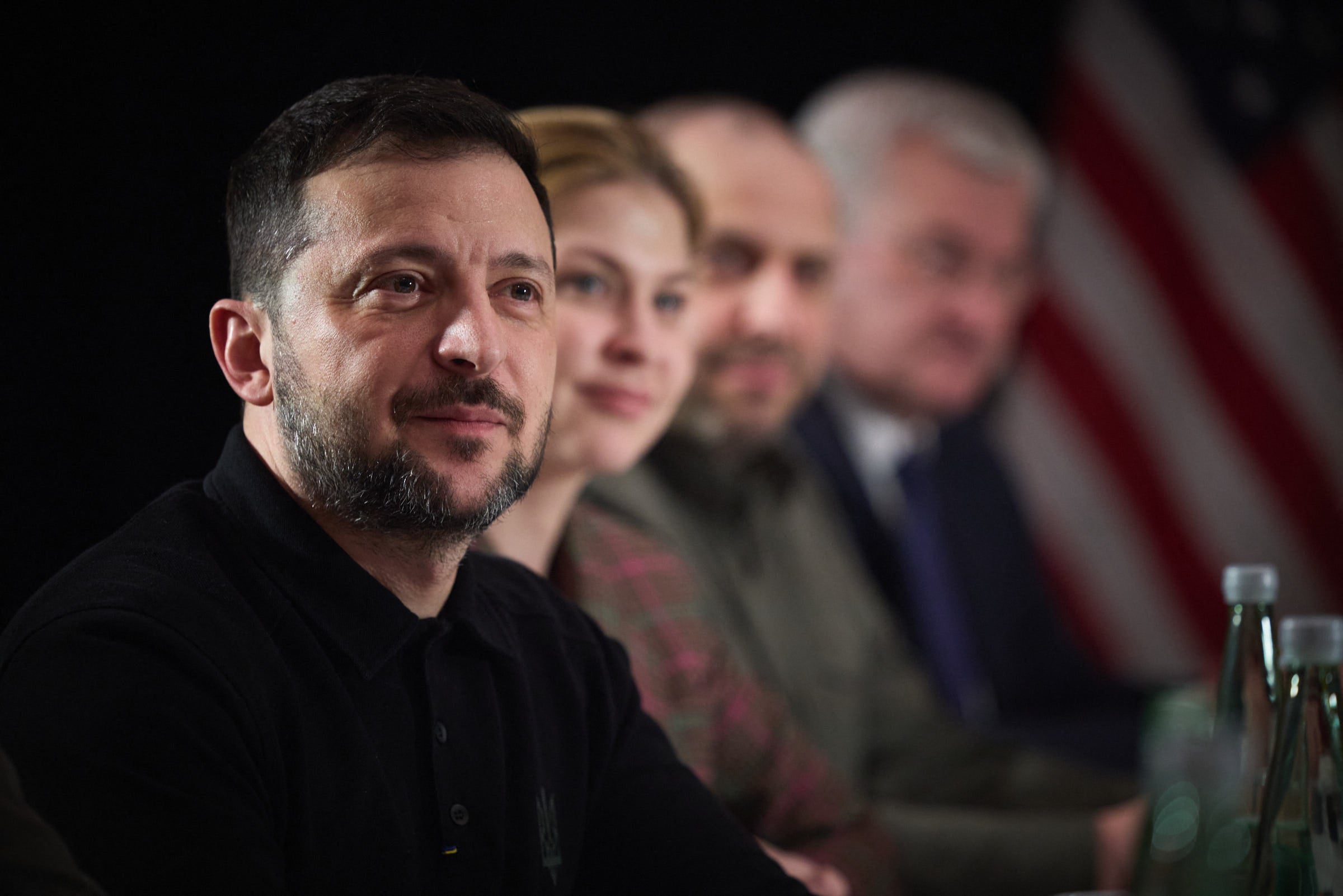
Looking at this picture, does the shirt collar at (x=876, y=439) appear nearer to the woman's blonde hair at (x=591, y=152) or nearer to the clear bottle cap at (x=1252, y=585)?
the woman's blonde hair at (x=591, y=152)

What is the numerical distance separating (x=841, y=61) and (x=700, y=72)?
1.56 ft

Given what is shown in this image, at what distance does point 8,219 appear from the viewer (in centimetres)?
110

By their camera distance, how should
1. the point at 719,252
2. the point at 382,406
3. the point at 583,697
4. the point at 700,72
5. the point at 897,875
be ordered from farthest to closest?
the point at 700,72, the point at 719,252, the point at 897,875, the point at 583,697, the point at 382,406

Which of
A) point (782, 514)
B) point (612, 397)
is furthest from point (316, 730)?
point (782, 514)

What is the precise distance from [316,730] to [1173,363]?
283 cm

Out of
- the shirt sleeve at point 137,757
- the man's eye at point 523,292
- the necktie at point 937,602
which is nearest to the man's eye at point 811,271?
the necktie at point 937,602

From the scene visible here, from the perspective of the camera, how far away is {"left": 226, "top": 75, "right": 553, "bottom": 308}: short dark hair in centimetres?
82

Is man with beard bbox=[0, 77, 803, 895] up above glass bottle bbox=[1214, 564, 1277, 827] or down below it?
above

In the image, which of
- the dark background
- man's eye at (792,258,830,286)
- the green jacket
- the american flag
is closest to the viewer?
the dark background

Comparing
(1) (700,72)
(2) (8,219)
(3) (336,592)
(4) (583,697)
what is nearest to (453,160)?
(3) (336,592)

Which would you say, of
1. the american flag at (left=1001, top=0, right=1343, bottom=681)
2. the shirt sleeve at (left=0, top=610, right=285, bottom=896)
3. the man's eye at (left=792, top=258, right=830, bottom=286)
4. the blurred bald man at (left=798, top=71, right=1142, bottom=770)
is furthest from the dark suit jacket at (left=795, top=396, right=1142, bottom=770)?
the shirt sleeve at (left=0, top=610, right=285, bottom=896)

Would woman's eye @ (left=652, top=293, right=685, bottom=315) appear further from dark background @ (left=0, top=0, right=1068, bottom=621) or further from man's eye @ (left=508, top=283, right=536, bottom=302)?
man's eye @ (left=508, top=283, right=536, bottom=302)

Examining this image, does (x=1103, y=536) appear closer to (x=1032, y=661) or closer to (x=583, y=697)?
(x=1032, y=661)

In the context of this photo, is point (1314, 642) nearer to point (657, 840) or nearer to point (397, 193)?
point (657, 840)
